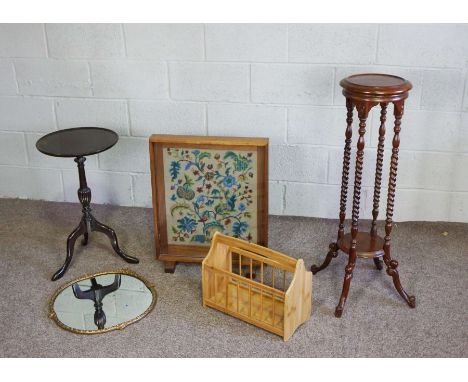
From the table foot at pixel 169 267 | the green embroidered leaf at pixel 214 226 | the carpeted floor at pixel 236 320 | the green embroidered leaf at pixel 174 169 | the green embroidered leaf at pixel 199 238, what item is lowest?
the carpeted floor at pixel 236 320

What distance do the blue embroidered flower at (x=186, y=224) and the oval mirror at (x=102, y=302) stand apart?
0.89 ft

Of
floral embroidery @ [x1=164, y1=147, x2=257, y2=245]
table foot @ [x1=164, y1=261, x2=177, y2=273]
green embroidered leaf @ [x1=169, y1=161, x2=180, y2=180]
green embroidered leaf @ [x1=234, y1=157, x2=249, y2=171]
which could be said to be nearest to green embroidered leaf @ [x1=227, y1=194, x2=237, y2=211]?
floral embroidery @ [x1=164, y1=147, x2=257, y2=245]

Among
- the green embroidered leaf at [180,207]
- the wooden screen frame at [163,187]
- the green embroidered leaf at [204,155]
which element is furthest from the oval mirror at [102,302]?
the green embroidered leaf at [204,155]

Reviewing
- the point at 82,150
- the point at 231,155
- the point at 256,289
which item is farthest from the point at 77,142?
the point at 256,289

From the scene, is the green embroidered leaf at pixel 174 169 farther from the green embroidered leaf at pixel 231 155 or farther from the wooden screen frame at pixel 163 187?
the green embroidered leaf at pixel 231 155

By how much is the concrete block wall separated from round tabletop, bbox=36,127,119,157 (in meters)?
0.38

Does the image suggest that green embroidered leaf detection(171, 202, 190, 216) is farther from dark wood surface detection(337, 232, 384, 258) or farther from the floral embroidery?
dark wood surface detection(337, 232, 384, 258)

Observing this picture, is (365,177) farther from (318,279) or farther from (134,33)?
(134,33)

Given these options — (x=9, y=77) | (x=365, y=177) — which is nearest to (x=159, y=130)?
(x=9, y=77)

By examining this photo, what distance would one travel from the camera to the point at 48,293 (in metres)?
2.56

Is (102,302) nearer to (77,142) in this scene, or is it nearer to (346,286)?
(77,142)

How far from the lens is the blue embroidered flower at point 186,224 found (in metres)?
2.65

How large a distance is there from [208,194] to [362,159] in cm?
67

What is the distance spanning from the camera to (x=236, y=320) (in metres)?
2.36
